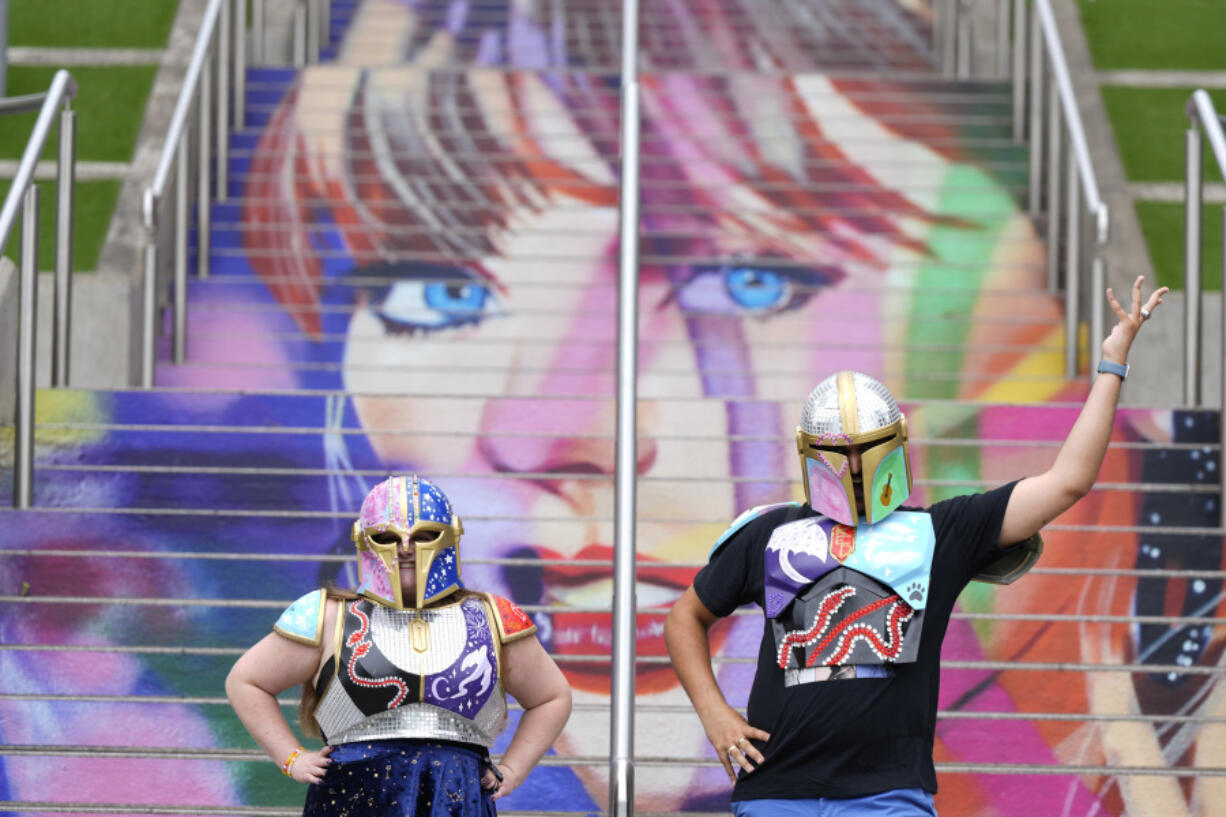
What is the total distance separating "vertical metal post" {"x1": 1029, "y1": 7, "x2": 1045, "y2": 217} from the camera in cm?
842

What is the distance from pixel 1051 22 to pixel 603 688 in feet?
15.1

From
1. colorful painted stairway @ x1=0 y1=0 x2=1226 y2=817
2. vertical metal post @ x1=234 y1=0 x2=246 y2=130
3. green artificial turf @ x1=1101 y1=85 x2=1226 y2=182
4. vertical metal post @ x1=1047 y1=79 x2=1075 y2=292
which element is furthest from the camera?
green artificial turf @ x1=1101 y1=85 x2=1226 y2=182

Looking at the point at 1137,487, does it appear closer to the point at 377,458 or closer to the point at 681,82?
the point at 377,458

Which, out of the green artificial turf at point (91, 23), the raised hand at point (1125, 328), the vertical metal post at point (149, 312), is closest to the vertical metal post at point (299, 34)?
the green artificial turf at point (91, 23)

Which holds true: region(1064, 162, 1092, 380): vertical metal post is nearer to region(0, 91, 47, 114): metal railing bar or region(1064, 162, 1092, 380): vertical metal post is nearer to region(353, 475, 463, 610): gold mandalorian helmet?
region(0, 91, 47, 114): metal railing bar

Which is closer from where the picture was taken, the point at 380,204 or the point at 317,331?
the point at 317,331

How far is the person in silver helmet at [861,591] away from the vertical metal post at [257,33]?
7575 millimetres

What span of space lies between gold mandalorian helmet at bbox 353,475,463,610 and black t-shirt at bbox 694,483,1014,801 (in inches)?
21.3

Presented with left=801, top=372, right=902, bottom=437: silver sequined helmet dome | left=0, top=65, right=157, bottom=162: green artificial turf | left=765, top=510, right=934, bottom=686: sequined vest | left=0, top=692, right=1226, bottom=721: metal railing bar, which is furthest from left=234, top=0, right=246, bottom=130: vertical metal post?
left=765, top=510, right=934, bottom=686: sequined vest

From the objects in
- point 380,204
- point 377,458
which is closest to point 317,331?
point 380,204

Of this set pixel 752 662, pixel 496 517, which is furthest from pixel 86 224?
pixel 752 662

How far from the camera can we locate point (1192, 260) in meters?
6.65

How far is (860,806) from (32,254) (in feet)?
13.5

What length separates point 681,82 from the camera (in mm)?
9336
